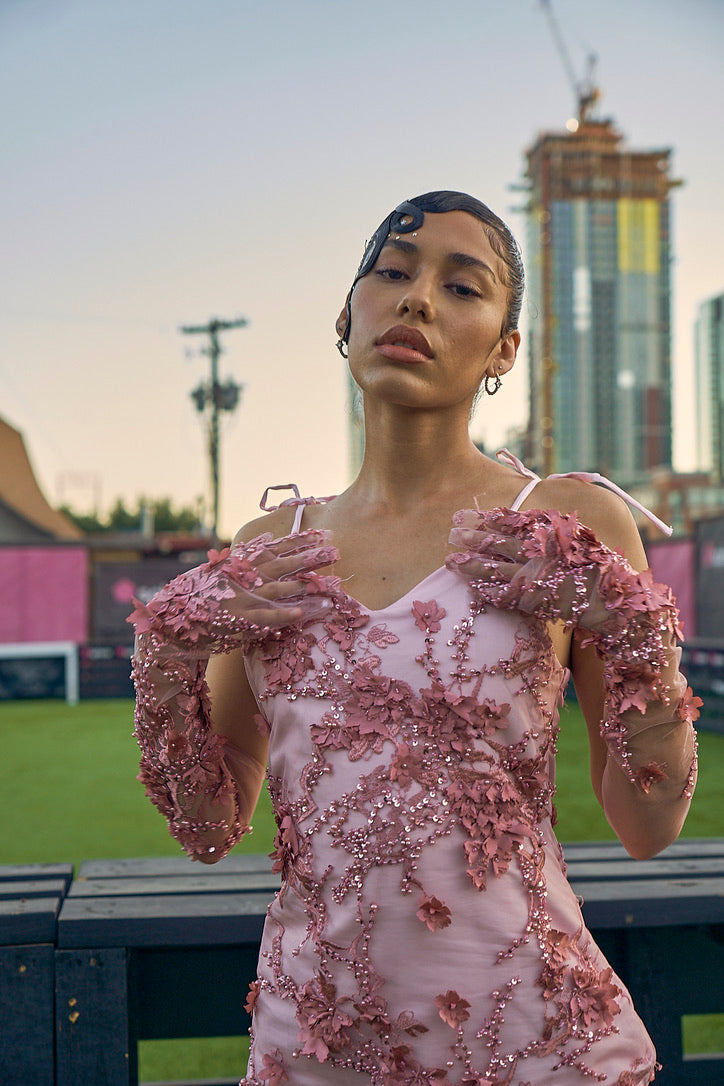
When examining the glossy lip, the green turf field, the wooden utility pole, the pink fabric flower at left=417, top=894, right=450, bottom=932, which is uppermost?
the wooden utility pole

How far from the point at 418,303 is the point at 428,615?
1.42ft

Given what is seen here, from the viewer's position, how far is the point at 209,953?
6.71 ft

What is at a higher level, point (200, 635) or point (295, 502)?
point (295, 502)

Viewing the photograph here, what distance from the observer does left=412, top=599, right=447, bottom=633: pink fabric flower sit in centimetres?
125

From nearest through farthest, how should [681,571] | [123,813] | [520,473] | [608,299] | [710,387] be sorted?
1. [520,473]
2. [123,813]
3. [681,571]
4. [608,299]
5. [710,387]

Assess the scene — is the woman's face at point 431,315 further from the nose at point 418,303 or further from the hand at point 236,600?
the hand at point 236,600

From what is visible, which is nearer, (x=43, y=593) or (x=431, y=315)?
(x=431, y=315)

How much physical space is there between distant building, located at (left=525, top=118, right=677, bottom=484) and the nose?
4571cm

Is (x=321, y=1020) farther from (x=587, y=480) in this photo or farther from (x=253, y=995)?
(x=587, y=480)

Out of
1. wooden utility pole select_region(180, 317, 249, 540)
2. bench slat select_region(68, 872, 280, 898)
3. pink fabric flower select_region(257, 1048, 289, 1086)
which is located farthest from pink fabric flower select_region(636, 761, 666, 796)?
wooden utility pole select_region(180, 317, 249, 540)

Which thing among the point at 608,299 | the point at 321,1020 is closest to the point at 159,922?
the point at 321,1020

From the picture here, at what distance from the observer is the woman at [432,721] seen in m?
1.20

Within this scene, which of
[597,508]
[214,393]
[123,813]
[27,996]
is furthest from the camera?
[214,393]

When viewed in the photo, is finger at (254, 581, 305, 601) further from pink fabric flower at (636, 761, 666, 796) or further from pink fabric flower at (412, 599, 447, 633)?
pink fabric flower at (636, 761, 666, 796)
